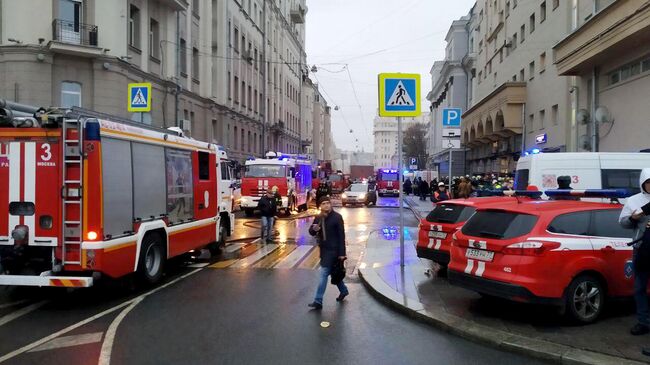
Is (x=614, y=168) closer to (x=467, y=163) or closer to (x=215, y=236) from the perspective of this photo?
(x=215, y=236)

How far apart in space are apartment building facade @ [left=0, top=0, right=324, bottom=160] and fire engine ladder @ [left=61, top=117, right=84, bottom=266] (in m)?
16.2

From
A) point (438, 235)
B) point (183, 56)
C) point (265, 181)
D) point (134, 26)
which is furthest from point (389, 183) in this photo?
point (438, 235)

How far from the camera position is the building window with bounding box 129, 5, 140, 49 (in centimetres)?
2647

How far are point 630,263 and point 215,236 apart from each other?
8.44 metres

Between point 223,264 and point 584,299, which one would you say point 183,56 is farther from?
point 584,299

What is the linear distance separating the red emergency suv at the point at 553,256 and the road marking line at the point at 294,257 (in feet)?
16.6

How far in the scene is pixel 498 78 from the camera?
38438mm

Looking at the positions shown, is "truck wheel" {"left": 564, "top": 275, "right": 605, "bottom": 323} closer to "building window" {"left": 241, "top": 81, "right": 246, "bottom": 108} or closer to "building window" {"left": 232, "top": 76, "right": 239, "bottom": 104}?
"building window" {"left": 232, "top": 76, "right": 239, "bottom": 104}

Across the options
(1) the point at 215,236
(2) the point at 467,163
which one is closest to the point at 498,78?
(2) the point at 467,163

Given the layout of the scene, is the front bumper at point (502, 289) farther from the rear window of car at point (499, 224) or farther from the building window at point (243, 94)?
the building window at point (243, 94)

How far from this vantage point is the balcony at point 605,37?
14922 mm

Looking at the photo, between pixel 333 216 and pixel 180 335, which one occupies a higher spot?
pixel 333 216

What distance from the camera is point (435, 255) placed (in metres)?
9.69

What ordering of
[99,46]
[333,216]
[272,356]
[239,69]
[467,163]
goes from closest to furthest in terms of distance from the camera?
[272,356]
[333,216]
[99,46]
[239,69]
[467,163]
